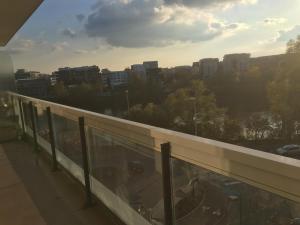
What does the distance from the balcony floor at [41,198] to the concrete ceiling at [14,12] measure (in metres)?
1.93

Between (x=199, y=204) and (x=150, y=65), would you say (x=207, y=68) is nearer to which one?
(x=150, y=65)

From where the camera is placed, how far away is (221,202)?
1.25 meters

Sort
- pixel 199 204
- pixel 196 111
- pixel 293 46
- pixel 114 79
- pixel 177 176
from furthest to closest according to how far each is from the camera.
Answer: pixel 196 111 < pixel 114 79 < pixel 293 46 < pixel 177 176 < pixel 199 204

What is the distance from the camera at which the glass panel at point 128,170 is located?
5.67 feet

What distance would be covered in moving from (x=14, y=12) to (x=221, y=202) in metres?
4.28

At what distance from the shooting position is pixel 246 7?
46.7 metres

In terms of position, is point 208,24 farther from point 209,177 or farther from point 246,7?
point 209,177

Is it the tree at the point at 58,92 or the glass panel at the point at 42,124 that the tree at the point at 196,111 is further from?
the glass panel at the point at 42,124

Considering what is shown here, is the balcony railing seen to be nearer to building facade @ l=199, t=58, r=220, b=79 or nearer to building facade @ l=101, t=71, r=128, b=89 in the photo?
A: building facade @ l=101, t=71, r=128, b=89

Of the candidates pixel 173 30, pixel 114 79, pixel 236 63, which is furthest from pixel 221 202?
pixel 173 30

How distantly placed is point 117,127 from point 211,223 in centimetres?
94

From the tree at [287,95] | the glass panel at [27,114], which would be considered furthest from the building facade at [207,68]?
the glass panel at [27,114]

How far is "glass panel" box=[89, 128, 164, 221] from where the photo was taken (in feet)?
5.67

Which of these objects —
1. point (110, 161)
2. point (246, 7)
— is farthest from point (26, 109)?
point (246, 7)
